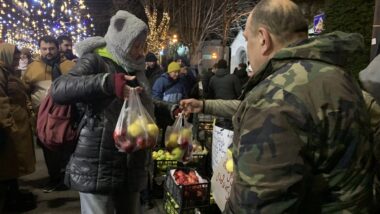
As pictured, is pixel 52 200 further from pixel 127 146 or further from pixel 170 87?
pixel 127 146

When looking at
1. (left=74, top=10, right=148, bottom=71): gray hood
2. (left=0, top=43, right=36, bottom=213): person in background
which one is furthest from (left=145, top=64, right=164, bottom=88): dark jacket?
(left=74, top=10, right=148, bottom=71): gray hood

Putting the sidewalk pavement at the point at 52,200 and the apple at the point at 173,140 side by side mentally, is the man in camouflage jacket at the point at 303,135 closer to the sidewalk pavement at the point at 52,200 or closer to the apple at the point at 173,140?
the apple at the point at 173,140

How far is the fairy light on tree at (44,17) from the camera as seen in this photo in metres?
18.6

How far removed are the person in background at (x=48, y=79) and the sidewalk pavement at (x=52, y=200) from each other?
16 centimetres

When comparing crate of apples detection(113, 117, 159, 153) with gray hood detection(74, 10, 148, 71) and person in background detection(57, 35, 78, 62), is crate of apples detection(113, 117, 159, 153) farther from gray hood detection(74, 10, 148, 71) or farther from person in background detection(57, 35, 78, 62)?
person in background detection(57, 35, 78, 62)

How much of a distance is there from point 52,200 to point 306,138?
4.64 m

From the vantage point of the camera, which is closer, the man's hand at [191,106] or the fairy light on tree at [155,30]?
the man's hand at [191,106]

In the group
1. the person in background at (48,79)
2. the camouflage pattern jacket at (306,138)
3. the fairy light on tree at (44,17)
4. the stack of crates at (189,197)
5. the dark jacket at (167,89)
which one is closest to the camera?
the camouflage pattern jacket at (306,138)

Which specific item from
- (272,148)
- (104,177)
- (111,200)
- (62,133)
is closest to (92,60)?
(62,133)

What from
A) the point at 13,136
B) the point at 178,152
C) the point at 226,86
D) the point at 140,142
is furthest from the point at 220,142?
the point at 226,86

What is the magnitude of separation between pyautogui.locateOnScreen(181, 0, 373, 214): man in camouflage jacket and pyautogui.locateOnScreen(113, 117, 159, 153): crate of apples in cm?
113

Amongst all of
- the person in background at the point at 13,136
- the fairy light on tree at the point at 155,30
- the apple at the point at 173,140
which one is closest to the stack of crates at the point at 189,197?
the apple at the point at 173,140

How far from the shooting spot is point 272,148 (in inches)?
50.6

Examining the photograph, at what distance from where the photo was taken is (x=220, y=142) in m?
4.04
